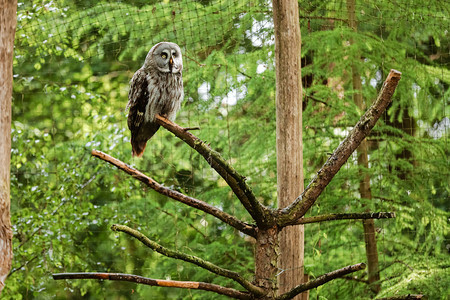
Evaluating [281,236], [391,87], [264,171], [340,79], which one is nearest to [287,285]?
[281,236]

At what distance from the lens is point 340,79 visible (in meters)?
4.23

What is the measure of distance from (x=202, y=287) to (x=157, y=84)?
156 centimetres

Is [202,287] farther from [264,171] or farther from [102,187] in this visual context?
[102,187]

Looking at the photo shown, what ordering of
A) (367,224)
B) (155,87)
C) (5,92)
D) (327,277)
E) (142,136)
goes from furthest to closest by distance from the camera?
(367,224), (142,136), (155,87), (5,92), (327,277)

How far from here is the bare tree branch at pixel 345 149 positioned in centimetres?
153

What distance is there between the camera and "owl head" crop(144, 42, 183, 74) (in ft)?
9.32

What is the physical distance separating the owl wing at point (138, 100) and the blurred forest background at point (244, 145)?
64 centimetres

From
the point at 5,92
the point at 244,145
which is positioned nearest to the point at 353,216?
the point at 5,92

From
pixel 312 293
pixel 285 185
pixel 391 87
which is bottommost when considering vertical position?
pixel 312 293

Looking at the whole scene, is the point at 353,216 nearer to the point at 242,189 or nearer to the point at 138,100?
the point at 242,189

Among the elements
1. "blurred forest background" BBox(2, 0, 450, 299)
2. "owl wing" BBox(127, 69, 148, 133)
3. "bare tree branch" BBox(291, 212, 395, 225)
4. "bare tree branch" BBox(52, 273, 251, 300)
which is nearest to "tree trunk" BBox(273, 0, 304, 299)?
"blurred forest background" BBox(2, 0, 450, 299)

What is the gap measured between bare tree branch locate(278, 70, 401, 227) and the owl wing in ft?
4.83

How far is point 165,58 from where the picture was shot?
285 cm

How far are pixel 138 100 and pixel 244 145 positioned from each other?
4.50 ft
